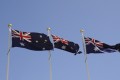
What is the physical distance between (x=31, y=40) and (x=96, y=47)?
25.4 feet

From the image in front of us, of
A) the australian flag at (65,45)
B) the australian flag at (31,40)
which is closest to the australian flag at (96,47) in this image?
the australian flag at (65,45)

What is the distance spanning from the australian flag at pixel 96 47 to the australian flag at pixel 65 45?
4.48 feet

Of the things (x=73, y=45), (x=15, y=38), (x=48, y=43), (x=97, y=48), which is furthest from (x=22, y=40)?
(x=97, y=48)

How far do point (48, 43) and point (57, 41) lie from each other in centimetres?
106

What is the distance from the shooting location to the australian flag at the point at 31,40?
3444cm

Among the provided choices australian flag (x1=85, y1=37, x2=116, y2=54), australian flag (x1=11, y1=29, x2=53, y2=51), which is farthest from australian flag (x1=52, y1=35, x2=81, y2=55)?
australian flag (x1=85, y1=37, x2=116, y2=54)

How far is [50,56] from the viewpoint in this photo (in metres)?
37.2

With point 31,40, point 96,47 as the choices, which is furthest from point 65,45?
point 31,40

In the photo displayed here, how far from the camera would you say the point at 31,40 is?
118 ft

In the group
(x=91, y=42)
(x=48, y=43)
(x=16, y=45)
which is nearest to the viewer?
(x=16, y=45)

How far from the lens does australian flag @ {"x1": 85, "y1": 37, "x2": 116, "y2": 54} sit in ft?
127

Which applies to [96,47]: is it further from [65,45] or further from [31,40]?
[31,40]

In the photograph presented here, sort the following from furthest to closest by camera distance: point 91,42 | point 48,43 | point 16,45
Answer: point 91,42 < point 48,43 < point 16,45

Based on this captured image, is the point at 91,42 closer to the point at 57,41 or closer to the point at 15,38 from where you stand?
the point at 57,41
